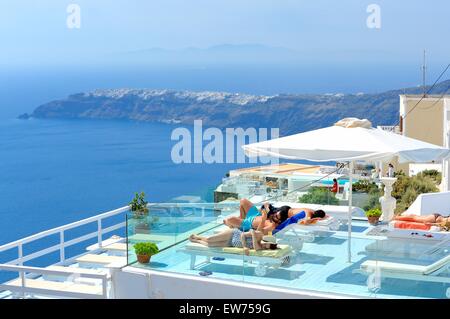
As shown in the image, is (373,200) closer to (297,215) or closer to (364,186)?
(364,186)

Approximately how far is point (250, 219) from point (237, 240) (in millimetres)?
809

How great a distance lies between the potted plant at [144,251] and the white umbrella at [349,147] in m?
1.82

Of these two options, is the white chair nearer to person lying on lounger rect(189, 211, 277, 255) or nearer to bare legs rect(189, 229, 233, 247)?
person lying on lounger rect(189, 211, 277, 255)

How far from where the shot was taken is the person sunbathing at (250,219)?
898cm

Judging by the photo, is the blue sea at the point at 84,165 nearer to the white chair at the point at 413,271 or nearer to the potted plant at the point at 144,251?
the potted plant at the point at 144,251

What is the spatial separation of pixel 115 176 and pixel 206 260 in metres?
94.5

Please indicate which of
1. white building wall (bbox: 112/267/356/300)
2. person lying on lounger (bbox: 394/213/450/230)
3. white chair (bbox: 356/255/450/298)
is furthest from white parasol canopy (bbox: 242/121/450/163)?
white building wall (bbox: 112/267/356/300)

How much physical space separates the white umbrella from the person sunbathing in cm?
72

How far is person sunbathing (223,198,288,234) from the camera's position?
8.98m

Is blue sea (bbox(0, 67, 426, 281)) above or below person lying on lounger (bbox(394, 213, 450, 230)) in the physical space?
below

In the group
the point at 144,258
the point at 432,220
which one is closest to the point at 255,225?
the point at 144,258

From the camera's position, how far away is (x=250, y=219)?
9.23m

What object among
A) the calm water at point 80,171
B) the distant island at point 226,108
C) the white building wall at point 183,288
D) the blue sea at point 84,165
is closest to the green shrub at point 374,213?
the white building wall at point 183,288
